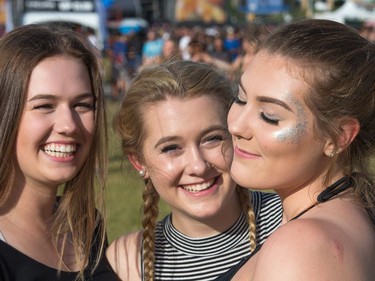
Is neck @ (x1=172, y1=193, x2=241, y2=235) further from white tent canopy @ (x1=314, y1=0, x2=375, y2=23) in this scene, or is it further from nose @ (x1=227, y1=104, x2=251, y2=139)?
white tent canopy @ (x1=314, y1=0, x2=375, y2=23)

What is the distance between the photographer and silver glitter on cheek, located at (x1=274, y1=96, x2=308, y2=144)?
1.78m

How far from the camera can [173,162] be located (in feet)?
9.08

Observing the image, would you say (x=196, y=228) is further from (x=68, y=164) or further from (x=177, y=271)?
(x=68, y=164)

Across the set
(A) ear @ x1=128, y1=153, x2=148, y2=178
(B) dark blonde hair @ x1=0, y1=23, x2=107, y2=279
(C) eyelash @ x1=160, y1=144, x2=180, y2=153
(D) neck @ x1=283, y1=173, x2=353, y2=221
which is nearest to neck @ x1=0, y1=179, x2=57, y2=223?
(B) dark blonde hair @ x1=0, y1=23, x2=107, y2=279

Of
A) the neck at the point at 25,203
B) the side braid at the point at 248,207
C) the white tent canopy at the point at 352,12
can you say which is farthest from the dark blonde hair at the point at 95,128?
the white tent canopy at the point at 352,12

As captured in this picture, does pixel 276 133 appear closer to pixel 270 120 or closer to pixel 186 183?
pixel 270 120

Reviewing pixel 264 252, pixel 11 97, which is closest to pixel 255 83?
pixel 264 252

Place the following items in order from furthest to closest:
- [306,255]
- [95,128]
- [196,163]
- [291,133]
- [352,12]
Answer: [352,12], [95,128], [196,163], [291,133], [306,255]

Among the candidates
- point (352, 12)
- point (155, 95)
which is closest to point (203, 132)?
point (155, 95)

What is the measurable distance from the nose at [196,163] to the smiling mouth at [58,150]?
508mm

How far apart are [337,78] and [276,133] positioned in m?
0.23

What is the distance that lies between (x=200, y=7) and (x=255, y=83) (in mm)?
43978

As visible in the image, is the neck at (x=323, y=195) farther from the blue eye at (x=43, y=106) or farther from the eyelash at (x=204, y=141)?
the blue eye at (x=43, y=106)

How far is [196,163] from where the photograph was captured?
273cm
